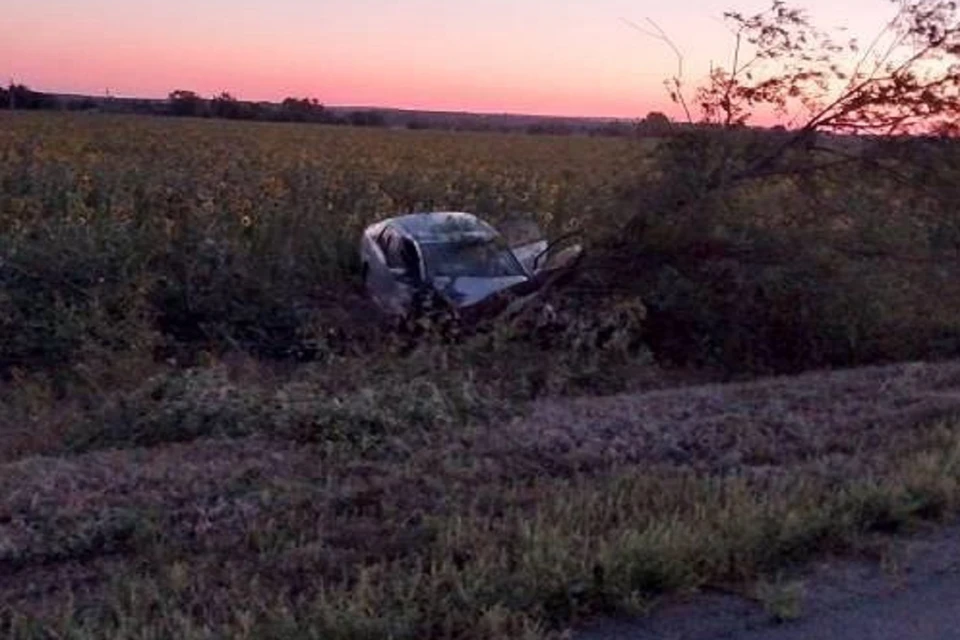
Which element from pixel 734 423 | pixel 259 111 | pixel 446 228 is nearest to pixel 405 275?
pixel 446 228

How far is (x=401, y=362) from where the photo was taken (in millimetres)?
11820

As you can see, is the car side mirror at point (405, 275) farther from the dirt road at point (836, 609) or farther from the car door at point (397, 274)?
the dirt road at point (836, 609)

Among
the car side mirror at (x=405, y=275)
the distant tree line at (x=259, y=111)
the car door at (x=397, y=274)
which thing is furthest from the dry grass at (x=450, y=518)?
the distant tree line at (x=259, y=111)

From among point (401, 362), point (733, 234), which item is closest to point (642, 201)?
point (733, 234)

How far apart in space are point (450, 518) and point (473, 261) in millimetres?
8743

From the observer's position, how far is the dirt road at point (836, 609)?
5594 mm

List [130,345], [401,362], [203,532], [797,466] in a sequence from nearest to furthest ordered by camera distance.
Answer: [203,532] < [797,466] < [401,362] < [130,345]

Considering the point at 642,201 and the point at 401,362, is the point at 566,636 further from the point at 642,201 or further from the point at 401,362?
the point at 642,201

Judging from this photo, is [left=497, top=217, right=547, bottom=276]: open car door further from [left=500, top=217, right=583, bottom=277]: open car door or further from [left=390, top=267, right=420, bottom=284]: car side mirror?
[left=390, top=267, right=420, bottom=284]: car side mirror

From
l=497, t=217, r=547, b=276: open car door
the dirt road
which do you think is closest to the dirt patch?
the dirt road

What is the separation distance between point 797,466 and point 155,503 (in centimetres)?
334

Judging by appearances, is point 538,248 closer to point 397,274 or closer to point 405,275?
point 405,275

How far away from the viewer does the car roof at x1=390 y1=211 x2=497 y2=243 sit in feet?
51.8

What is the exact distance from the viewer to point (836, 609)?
5891mm
